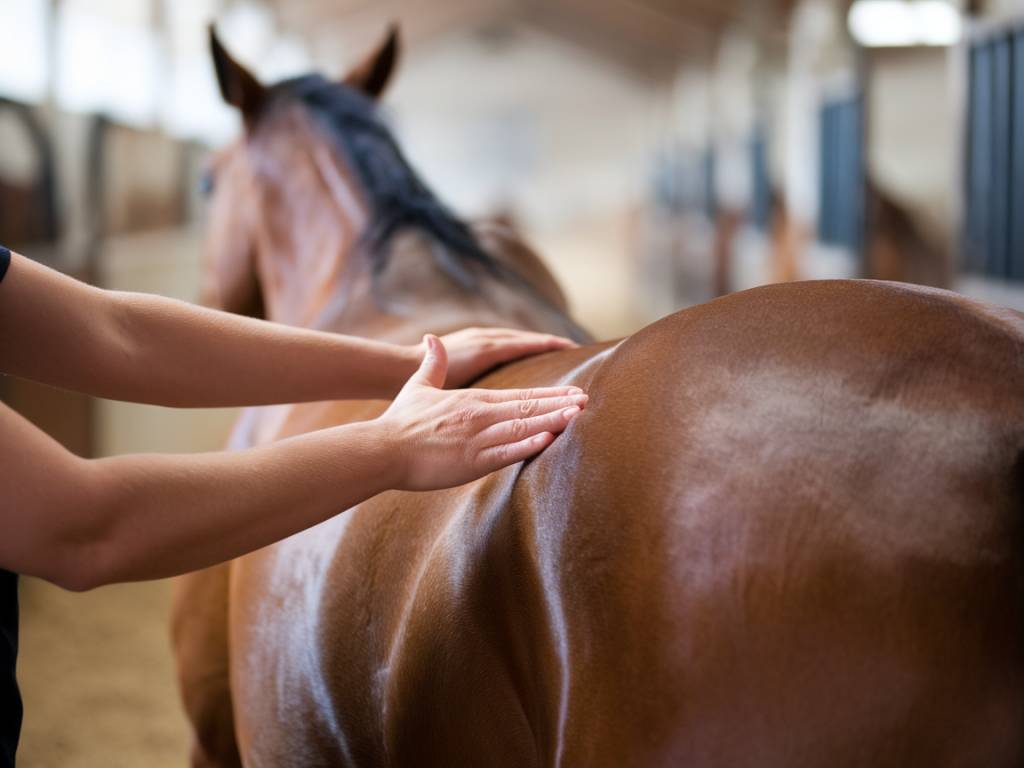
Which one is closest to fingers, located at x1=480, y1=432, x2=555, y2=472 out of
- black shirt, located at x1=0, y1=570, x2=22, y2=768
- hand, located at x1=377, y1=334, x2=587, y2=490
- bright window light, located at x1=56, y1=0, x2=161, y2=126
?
hand, located at x1=377, y1=334, x2=587, y2=490

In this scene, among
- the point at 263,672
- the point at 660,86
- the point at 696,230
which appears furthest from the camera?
the point at 660,86

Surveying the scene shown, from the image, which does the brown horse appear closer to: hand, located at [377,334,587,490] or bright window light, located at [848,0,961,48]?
hand, located at [377,334,587,490]

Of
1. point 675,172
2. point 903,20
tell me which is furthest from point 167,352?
point 675,172

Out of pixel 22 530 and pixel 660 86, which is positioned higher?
pixel 660 86

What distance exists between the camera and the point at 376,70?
2.38 metres

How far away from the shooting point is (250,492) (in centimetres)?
82

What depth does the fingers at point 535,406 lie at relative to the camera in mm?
920

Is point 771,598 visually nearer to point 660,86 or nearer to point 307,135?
point 307,135

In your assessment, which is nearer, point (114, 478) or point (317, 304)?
point (114, 478)

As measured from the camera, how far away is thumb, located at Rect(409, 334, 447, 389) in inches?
41.1

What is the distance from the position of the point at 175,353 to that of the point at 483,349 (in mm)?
355

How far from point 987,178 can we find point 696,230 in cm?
861

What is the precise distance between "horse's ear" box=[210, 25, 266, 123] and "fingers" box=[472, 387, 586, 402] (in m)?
1.35

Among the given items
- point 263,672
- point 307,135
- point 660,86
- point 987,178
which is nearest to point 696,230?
point 660,86
